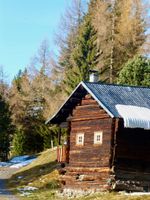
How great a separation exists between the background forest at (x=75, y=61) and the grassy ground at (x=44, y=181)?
21.7 feet

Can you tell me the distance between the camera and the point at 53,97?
66500mm

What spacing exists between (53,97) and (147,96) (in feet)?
109

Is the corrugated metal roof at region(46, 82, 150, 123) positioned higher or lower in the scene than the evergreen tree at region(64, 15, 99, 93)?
lower

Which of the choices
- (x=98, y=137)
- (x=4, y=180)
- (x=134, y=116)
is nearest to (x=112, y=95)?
(x=98, y=137)

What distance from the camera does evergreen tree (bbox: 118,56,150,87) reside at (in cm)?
4691

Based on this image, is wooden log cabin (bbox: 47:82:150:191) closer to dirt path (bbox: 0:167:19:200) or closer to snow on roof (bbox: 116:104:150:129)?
snow on roof (bbox: 116:104:150:129)

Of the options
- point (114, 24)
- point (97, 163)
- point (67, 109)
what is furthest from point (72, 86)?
point (97, 163)

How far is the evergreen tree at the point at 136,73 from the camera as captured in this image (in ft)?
154

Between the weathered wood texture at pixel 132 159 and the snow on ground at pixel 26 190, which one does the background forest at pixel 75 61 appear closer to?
the snow on ground at pixel 26 190

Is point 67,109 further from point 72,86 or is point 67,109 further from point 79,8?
point 79,8

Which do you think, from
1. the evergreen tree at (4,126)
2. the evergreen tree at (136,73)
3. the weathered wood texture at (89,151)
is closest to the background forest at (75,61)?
the evergreen tree at (4,126)

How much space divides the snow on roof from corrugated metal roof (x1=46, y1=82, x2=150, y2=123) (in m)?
0.39

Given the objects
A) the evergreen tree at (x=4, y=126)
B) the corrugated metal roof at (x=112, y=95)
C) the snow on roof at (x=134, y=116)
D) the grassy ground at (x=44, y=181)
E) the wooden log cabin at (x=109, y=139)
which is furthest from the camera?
the evergreen tree at (x=4, y=126)

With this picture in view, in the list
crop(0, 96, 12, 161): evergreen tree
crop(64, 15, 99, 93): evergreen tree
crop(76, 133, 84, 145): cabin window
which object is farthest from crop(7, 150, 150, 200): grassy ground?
crop(64, 15, 99, 93): evergreen tree
